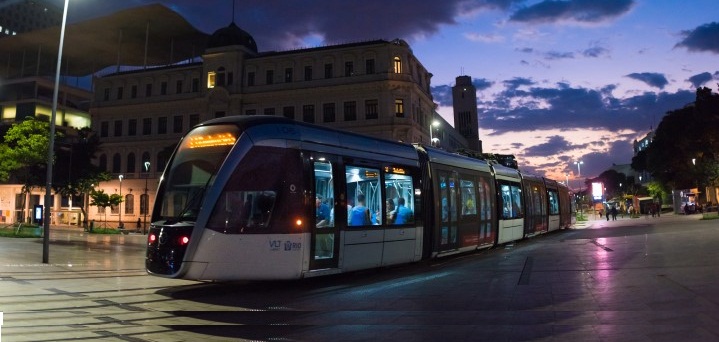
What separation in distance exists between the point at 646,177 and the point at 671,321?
150883mm

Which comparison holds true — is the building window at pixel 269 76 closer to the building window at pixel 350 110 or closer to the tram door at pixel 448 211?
the building window at pixel 350 110

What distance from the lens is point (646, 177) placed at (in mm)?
138125

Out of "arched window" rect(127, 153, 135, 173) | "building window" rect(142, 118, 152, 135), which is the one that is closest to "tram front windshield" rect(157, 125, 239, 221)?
"building window" rect(142, 118, 152, 135)

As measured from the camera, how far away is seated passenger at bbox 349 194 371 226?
11.6 m

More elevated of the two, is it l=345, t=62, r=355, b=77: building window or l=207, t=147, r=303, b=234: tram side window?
l=345, t=62, r=355, b=77: building window

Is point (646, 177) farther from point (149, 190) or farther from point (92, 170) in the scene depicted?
point (92, 170)

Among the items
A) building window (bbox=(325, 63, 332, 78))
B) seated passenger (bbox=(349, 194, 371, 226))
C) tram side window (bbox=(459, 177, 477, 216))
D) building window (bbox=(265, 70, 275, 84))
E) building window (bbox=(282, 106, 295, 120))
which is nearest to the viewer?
seated passenger (bbox=(349, 194, 371, 226))

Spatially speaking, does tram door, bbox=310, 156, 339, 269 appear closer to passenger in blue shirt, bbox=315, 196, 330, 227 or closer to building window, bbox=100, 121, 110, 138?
passenger in blue shirt, bbox=315, 196, 330, 227

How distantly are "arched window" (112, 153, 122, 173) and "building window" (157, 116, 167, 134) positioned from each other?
6924 mm

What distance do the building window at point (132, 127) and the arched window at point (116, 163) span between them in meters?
3.38

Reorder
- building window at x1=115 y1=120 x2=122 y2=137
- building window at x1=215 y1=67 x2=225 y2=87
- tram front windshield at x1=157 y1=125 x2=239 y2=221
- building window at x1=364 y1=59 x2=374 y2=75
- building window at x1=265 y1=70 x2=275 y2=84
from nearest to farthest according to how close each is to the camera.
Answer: tram front windshield at x1=157 y1=125 x2=239 y2=221 < building window at x1=364 y1=59 x2=374 y2=75 < building window at x1=265 y1=70 x2=275 y2=84 < building window at x1=215 y1=67 x2=225 y2=87 < building window at x1=115 y1=120 x2=122 y2=137

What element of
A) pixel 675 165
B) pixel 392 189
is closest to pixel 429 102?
pixel 675 165

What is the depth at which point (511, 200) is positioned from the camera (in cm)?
2105

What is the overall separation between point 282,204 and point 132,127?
6113cm
